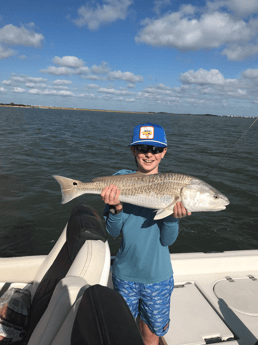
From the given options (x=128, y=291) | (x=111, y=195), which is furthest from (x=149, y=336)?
(x=111, y=195)

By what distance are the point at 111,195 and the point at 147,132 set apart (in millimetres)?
1034

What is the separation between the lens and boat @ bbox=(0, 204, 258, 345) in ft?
4.92

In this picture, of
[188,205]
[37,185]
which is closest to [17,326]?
[188,205]

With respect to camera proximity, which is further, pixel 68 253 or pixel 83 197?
pixel 83 197

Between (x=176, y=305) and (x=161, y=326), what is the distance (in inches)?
42.4

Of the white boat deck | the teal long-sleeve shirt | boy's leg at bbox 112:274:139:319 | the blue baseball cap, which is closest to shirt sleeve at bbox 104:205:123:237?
the teal long-sleeve shirt

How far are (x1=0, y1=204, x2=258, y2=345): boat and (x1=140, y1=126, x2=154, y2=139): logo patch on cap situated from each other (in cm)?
147

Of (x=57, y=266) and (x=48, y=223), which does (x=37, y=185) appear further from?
(x=57, y=266)

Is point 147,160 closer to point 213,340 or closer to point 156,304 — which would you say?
point 156,304

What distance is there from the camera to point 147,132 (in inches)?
124

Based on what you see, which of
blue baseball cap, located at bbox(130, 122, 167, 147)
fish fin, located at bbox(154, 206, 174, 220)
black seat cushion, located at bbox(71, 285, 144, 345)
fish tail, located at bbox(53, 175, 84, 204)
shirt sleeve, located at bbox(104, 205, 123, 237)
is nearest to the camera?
black seat cushion, located at bbox(71, 285, 144, 345)

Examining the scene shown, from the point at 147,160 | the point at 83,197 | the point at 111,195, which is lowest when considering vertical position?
the point at 83,197

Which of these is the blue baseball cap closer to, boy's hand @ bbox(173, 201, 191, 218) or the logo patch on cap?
the logo patch on cap

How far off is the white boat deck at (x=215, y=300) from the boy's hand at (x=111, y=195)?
2351mm
